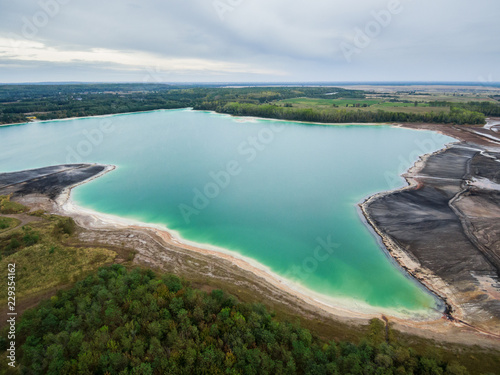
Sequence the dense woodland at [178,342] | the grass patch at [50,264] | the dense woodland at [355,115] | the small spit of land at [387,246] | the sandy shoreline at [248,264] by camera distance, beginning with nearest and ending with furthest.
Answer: the dense woodland at [178,342] → the small spit of land at [387,246] → the sandy shoreline at [248,264] → the grass patch at [50,264] → the dense woodland at [355,115]

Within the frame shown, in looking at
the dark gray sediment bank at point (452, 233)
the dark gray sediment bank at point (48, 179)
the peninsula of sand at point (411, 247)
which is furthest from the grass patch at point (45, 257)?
the dark gray sediment bank at point (452, 233)

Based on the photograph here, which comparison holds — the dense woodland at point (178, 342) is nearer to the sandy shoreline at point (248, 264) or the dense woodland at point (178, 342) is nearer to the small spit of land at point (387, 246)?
the sandy shoreline at point (248, 264)

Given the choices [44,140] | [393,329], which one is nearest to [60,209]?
[393,329]

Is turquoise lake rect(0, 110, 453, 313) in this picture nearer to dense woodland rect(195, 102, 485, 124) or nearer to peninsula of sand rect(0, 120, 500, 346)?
peninsula of sand rect(0, 120, 500, 346)

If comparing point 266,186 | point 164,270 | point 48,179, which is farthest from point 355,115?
point 48,179

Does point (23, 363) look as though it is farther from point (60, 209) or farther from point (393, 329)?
point (60, 209)

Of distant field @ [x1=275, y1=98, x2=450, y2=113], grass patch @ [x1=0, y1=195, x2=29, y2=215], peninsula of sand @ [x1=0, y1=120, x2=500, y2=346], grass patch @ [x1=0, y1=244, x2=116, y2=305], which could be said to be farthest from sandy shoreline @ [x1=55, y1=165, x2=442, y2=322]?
distant field @ [x1=275, y1=98, x2=450, y2=113]

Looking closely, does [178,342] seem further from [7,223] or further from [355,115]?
[355,115]
